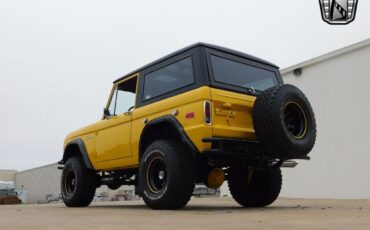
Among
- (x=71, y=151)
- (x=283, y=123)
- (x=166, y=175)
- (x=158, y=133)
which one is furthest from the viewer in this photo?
(x=71, y=151)

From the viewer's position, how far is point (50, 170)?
135 ft

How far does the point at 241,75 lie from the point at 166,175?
1799mm

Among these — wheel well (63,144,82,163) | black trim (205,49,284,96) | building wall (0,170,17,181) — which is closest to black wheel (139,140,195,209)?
black trim (205,49,284,96)

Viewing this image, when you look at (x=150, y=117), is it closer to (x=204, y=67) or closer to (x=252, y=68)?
(x=204, y=67)

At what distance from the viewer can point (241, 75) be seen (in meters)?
6.23

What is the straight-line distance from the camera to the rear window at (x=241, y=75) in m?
5.88

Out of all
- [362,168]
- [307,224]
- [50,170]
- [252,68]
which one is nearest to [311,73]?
[362,168]

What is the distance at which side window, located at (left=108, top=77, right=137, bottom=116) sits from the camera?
7.12m

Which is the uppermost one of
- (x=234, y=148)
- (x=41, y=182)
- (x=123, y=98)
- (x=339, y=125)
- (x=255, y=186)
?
(x=41, y=182)

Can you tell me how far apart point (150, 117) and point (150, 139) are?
0.32 m

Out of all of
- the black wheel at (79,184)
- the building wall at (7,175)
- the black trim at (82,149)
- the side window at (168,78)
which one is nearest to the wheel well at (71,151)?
the black trim at (82,149)

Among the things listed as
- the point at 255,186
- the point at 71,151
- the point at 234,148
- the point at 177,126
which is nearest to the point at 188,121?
the point at 177,126

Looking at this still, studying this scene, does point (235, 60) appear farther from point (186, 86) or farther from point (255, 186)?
point (255, 186)
